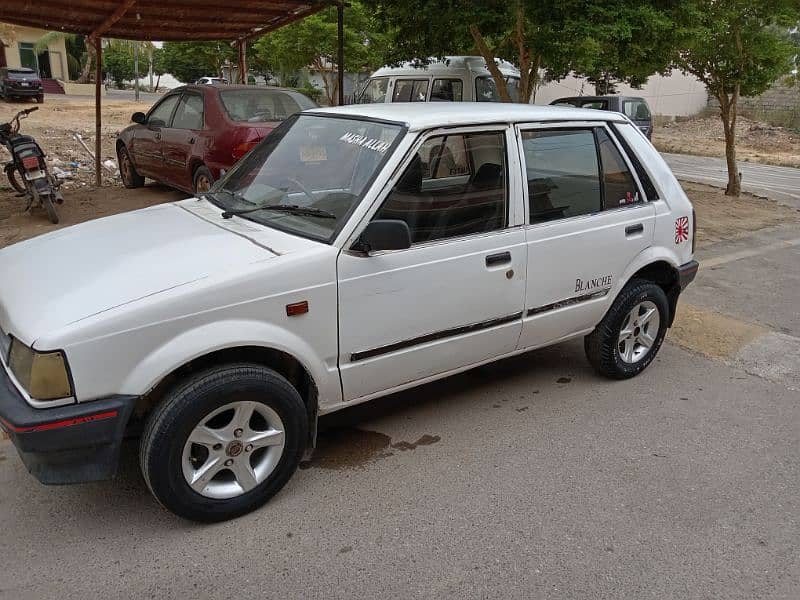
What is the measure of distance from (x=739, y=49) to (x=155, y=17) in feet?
30.7

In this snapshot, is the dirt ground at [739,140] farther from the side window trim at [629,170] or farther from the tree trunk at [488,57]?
the side window trim at [629,170]

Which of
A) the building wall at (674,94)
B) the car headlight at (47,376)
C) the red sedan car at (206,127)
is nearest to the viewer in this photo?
the car headlight at (47,376)

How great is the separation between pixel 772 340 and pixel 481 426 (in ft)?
9.51

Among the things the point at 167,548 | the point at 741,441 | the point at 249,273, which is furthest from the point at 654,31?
the point at 167,548

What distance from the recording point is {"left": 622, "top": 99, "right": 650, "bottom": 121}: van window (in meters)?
17.4

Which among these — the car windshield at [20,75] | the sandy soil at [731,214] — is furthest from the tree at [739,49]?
the car windshield at [20,75]

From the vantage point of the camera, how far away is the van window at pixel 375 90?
14.1 meters

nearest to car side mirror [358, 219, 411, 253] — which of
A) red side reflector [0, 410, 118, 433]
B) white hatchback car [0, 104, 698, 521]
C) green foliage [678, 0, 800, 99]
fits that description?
white hatchback car [0, 104, 698, 521]

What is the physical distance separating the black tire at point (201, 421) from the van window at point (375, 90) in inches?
475

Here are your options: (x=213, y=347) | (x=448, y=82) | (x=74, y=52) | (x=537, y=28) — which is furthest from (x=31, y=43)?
(x=213, y=347)

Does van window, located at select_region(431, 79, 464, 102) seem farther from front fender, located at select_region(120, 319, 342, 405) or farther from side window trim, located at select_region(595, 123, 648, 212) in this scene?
front fender, located at select_region(120, 319, 342, 405)

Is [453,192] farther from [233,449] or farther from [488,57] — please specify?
[488,57]

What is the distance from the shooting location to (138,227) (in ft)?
11.3

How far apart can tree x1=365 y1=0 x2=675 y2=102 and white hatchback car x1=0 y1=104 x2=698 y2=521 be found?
4.64 meters
